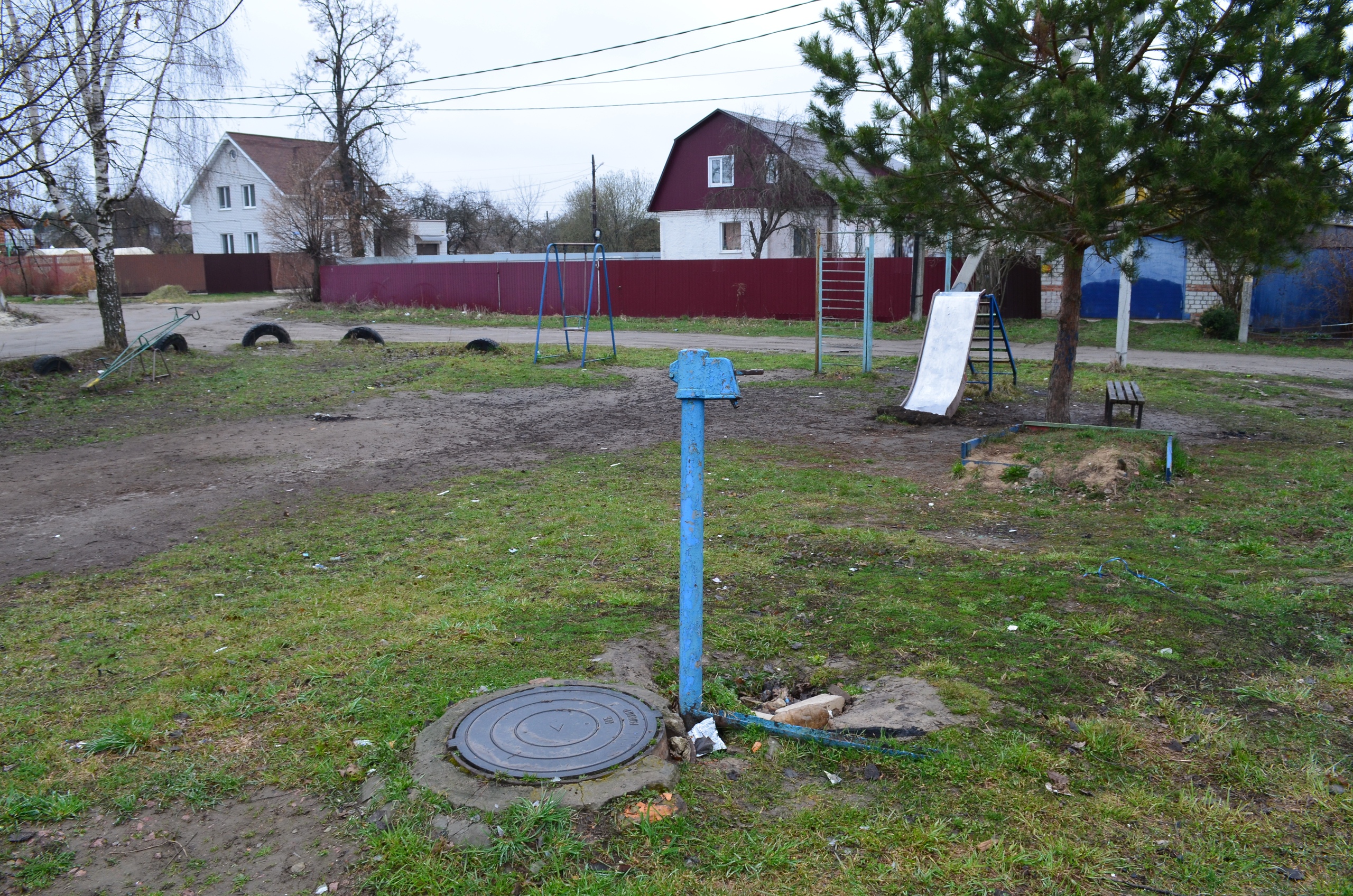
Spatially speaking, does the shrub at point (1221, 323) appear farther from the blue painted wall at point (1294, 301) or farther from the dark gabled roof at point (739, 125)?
the dark gabled roof at point (739, 125)

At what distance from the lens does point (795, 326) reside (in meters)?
23.2

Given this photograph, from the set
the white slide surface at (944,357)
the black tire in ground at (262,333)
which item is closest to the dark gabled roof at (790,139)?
the black tire in ground at (262,333)

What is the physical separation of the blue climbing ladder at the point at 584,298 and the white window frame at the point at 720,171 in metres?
6.35

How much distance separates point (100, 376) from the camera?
1236cm

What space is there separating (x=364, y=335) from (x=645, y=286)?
10443 millimetres

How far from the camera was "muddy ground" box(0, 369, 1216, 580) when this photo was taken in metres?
6.21

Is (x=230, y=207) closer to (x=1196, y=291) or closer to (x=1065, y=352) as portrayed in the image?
(x=1196, y=291)

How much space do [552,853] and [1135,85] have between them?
7.04m

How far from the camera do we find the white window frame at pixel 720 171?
1256 inches

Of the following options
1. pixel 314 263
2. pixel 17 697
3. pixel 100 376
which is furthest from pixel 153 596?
pixel 314 263

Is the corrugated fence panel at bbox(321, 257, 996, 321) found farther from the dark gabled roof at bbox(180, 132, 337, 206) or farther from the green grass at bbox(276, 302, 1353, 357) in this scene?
the dark gabled roof at bbox(180, 132, 337, 206)

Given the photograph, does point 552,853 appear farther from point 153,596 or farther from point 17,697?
point 153,596

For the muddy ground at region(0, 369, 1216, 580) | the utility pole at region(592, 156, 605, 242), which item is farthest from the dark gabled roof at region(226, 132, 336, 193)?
the muddy ground at region(0, 369, 1216, 580)

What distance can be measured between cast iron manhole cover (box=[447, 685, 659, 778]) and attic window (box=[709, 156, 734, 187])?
3020cm
